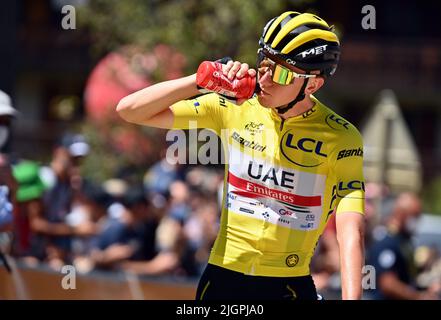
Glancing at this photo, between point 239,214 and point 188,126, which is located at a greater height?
point 188,126

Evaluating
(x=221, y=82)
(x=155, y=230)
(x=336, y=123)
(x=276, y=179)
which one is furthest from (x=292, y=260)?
(x=155, y=230)

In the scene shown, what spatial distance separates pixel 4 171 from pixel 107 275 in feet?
7.79

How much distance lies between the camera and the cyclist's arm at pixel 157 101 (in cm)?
526

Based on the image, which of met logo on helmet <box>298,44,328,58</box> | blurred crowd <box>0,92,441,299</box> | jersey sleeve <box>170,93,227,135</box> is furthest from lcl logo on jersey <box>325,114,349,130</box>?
blurred crowd <box>0,92,441,299</box>

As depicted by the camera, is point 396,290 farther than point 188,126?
Yes

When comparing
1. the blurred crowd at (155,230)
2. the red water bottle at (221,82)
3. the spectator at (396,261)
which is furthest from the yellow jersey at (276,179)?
the spectator at (396,261)

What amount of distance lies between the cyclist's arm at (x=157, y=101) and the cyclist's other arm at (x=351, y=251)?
921 mm

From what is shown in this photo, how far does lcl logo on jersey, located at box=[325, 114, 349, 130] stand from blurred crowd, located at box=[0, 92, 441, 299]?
15.1 ft

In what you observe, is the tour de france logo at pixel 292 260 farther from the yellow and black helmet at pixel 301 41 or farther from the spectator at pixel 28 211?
the spectator at pixel 28 211

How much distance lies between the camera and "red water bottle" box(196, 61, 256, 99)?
5160 millimetres

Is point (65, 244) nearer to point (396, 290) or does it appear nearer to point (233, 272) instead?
point (396, 290)

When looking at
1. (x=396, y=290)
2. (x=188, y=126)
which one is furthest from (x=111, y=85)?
(x=188, y=126)

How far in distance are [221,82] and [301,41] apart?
1.43 feet

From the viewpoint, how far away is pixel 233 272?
18.0 feet
